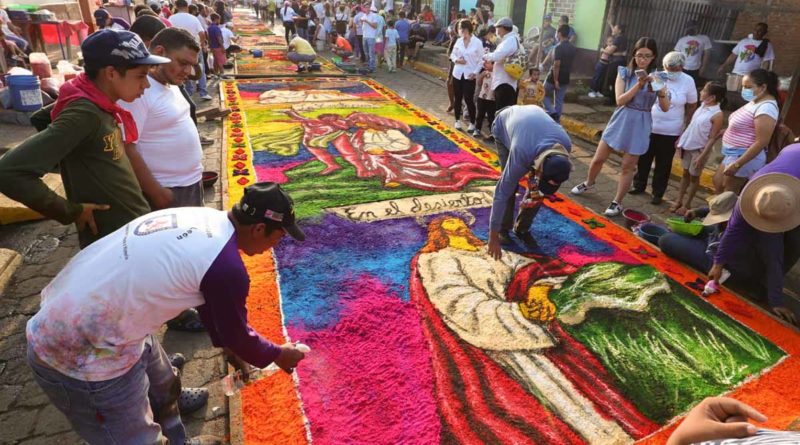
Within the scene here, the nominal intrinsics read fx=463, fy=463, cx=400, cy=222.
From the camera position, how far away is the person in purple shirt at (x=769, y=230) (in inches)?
123

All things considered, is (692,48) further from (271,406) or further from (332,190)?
(271,406)

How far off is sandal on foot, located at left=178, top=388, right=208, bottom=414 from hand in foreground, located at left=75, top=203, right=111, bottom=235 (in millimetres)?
1007

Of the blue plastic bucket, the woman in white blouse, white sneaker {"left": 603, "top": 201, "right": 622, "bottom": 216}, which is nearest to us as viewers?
white sneaker {"left": 603, "top": 201, "right": 622, "bottom": 216}

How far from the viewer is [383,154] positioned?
6.45 meters

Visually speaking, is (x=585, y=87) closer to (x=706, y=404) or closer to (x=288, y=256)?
(x=288, y=256)

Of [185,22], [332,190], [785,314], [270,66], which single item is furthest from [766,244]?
[270,66]

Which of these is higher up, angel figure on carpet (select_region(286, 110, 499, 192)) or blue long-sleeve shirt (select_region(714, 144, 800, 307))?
blue long-sleeve shirt (select_region(714, 144, 800, 307))

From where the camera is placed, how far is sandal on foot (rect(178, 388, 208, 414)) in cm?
255

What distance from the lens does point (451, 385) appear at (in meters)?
2.79

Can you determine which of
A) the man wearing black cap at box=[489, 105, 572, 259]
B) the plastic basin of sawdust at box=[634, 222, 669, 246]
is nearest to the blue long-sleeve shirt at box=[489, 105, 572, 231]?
the man wearing black cap at box=[489, 105, 572, 259]

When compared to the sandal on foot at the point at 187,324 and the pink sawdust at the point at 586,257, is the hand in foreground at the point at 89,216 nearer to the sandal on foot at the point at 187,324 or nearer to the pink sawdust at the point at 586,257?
the sandal on foot at the point at 187,324

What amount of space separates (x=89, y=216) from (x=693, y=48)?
10247mm

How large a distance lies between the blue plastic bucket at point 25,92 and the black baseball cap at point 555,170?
7.11 meters

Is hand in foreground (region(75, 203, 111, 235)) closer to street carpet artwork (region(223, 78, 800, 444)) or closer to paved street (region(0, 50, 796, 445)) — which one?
paved street (region(0, 50, 796, 445))
